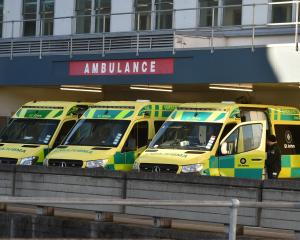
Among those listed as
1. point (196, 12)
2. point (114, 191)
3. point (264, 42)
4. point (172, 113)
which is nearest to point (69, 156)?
Result: point (172, 113)


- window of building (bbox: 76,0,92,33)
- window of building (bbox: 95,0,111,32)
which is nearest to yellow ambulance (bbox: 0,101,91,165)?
window of building (bbox: 95,0,111,32)

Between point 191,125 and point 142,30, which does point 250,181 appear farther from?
point 142,30

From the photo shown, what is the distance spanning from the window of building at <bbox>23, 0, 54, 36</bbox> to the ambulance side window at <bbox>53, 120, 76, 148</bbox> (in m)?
12.1

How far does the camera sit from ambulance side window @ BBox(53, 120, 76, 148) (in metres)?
24.1

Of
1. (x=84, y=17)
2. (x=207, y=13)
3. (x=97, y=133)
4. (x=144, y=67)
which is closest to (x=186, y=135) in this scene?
(x=97, y=133)

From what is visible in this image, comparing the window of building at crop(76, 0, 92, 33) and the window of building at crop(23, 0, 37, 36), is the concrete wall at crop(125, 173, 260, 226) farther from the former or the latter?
the window of building at crop(23, 0, 37, 36)

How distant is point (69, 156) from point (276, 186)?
8610 millimetres

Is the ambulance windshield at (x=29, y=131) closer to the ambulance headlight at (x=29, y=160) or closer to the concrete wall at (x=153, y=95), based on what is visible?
the ambulance headlight at (x=29, y=160)

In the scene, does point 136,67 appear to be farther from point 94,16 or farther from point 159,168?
point 159,168

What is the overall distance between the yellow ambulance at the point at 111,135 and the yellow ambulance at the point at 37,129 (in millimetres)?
987

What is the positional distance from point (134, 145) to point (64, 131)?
2.81 metres

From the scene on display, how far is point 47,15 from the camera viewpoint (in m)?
37.0

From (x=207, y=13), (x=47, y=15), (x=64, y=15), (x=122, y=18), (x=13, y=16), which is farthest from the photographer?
(x=13, y=16)

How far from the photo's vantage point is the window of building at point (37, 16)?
36.6 metres
